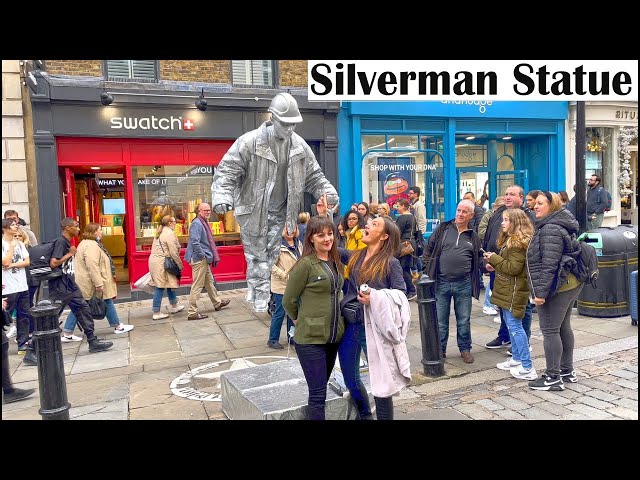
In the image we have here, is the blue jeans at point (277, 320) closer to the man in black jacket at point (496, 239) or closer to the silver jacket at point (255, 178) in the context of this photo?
the silver jacket at point (255, 178)

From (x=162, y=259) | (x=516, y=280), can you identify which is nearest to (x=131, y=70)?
(x=162, y=259)

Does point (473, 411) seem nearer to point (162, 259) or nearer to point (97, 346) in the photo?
point (97, 346)

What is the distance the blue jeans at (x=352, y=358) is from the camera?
146 inches

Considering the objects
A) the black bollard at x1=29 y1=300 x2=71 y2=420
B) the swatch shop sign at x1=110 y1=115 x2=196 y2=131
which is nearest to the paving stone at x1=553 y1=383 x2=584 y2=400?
the black bollard at x1=29 y1=300 x2=71 y2=420

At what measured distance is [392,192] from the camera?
12.6 m

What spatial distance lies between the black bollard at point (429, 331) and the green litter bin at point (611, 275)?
3287 millimetres

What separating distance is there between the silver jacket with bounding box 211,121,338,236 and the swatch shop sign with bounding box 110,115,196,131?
5.69 m

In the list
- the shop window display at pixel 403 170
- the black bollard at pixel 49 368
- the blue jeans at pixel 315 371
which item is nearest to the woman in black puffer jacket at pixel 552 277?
the blue jeans at pixel 315 371

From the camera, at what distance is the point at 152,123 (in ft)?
33.1

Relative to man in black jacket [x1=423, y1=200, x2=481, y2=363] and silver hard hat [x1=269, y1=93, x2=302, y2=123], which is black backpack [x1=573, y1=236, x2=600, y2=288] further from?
silver hard hat [x1=269, y1=93, x2=302, y2=123]

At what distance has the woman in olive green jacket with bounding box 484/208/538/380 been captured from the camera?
5.14 meters
